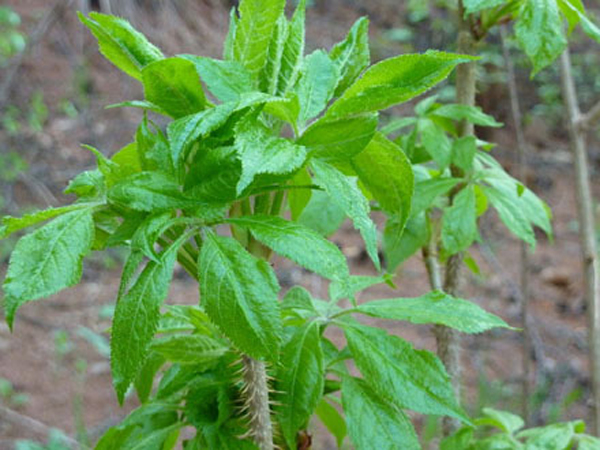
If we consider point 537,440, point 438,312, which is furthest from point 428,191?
point 537,440

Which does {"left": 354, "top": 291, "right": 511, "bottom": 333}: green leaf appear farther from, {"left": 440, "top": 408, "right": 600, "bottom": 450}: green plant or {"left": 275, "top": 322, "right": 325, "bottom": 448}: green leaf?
{"left": 440, "top": 408, "right": 600, "bottom": 450}: green plant

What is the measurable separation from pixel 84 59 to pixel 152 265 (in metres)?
4.07

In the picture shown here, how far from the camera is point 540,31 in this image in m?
0.98

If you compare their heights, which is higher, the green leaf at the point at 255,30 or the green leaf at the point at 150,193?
the green leaf at the point at 255,30

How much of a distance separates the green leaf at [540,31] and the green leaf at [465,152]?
6.0 inches

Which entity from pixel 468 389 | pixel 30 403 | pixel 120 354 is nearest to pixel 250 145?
pixel 120 354

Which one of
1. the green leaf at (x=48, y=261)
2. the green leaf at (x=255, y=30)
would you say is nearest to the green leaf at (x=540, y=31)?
the green leaf at (x=255, y=30)

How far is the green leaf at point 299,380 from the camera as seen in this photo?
0.82 m

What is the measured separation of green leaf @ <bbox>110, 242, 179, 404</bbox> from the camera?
651 mm

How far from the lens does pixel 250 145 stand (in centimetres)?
64

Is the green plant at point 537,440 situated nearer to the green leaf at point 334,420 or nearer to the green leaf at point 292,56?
the green leaf at point 334,420

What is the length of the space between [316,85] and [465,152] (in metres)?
0.44

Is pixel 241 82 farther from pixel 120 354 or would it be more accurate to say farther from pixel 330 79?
pixel 120 354

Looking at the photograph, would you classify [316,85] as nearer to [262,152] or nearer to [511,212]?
[262,152]
